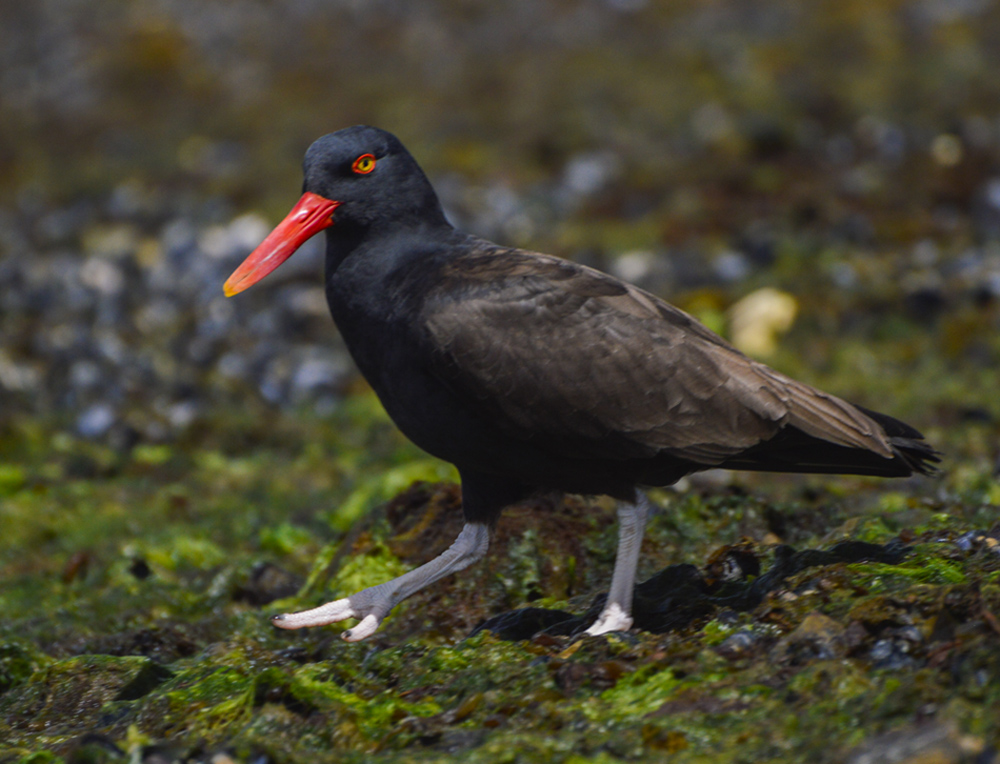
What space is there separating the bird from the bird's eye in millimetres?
529

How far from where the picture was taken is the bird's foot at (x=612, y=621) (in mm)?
4391

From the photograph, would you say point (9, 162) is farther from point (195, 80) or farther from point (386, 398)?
point (386, 398)

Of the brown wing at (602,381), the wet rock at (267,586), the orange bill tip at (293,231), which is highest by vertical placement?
the orange bill tip at (293,231)

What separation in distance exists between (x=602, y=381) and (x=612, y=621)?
0.91m

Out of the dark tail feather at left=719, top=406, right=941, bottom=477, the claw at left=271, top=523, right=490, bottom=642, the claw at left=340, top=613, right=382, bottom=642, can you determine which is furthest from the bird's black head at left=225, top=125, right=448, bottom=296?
the dark tail feather at left=719, top=406, right=941, bottom=477

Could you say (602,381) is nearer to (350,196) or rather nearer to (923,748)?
(350,196)

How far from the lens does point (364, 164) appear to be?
534 cm

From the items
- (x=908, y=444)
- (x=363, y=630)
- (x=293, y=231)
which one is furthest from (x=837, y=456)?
(x=293, y=231)

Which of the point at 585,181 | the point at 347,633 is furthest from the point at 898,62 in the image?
the point at 347,633

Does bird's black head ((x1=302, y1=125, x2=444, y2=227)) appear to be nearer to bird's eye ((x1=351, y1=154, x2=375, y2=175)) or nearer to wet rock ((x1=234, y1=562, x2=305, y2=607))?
bird's eye ((x1=351, y1=154, x2=375, y2=175))

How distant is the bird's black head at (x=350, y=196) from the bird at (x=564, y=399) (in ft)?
0.93

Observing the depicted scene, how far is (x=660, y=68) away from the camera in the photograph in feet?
53.5

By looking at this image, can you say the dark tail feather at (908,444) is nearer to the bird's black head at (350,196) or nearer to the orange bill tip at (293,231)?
the bird's black head at (350,196)

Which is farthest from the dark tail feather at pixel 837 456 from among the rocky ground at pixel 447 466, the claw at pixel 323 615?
the claw at pixel 323 615
